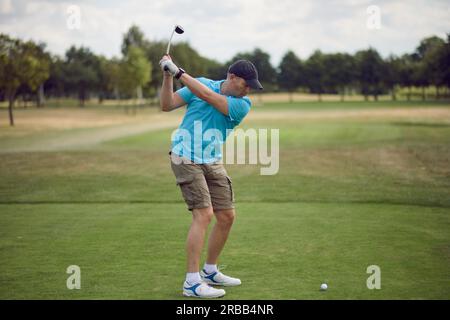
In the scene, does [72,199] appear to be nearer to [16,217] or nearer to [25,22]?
[16,217]

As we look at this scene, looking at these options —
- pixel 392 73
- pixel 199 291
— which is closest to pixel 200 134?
pixel 199 291

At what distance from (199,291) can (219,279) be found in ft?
1.35

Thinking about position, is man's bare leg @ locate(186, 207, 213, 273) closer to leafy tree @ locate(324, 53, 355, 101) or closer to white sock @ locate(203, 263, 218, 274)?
white sock @ locate(203, 263, 218, 274)

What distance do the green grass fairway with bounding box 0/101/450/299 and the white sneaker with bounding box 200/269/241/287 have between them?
100 millimetres

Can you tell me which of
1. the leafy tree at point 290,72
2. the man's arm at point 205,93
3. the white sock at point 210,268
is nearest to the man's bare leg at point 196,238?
the white sock at point 210,268

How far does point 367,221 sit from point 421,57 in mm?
25236

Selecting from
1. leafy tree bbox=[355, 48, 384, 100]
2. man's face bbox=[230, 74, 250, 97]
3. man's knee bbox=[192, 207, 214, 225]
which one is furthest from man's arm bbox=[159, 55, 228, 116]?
leafy tree bbox=[355, 48, 384, 100]

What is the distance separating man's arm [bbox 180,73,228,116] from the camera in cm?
533

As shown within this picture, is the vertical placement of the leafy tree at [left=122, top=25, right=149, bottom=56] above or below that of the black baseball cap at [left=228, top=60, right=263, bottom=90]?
above

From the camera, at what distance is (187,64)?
8381cm

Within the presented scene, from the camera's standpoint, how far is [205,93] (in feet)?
17.6

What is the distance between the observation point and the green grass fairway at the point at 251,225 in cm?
559

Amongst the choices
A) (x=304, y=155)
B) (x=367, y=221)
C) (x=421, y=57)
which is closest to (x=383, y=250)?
(x=367, y=221)

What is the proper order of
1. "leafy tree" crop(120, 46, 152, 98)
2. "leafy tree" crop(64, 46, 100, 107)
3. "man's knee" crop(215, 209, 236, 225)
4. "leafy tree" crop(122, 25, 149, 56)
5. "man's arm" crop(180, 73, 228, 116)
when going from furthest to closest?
"leafy tree" crop(122, 25, 149, 56) < "leafy tree" crop(64, 46, 100, 107) < "leafy tree" crop(120, 46, 152, 98) < "man's knee" crop(215, 209, 236, 225) < "man's arm" crop(180, 73, 228, 116)
